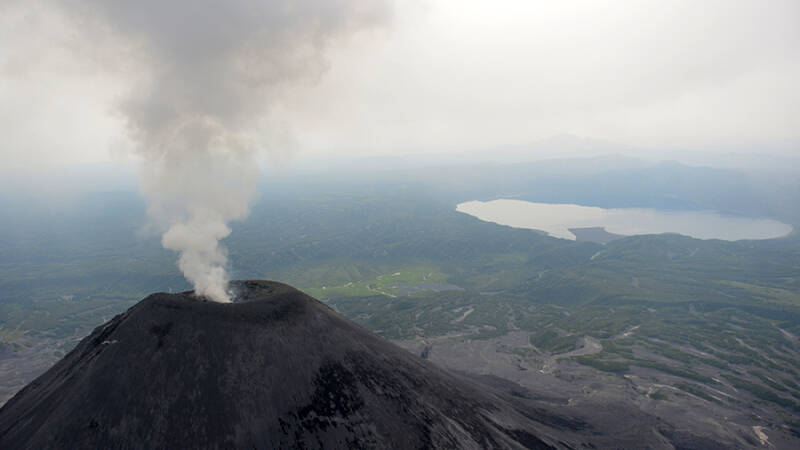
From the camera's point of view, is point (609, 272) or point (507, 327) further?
point (609, 272)

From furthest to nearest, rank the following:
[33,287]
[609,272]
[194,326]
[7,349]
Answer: [33,287] → [609,272] → [7,349] → [194,326]

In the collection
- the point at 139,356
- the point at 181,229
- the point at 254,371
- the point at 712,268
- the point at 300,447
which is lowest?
the point at 712,268

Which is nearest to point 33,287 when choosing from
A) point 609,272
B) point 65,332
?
point 65,332

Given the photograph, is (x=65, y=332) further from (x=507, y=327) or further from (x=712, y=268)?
(x=712, y=268)

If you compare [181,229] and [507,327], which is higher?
[181,229]

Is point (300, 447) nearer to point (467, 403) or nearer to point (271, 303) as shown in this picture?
point (271, 303)

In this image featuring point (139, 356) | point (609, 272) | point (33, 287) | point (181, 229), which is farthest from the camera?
point (33, 287)
